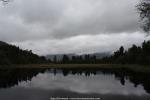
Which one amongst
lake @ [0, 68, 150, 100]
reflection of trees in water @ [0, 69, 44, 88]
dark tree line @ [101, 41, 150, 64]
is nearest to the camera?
lake @ [0, 68, 150, 100]

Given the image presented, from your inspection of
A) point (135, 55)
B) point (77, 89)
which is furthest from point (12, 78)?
point (135, 55)

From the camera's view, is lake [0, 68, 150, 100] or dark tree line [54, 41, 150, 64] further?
dark tree line [54, 41, 150, 64]

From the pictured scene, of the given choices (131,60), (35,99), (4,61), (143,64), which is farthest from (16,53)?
(35,99)

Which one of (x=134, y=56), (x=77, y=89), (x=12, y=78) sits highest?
(x=134, y=56)

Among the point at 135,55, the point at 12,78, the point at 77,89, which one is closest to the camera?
the point at 77,89

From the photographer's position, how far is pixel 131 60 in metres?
105

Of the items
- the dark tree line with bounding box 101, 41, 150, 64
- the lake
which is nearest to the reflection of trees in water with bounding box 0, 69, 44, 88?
the lake

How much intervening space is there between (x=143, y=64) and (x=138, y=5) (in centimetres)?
6083

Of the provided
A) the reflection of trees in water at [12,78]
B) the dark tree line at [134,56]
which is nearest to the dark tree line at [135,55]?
the dark tree line at [134,56]

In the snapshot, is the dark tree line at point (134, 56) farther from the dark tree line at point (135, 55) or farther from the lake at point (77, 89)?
the lake at point (77, 89)

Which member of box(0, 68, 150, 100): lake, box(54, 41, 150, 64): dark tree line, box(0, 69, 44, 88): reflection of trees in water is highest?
box(54, 41, 150, 64): dark tree line

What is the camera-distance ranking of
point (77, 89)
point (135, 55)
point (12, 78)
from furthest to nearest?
1. point (135, 55)
2. point (12, 78)
3. point (77, 89)

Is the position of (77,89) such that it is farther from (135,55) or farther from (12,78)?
(135,55)

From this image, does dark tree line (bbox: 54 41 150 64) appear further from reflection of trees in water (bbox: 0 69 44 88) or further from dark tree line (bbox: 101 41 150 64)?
reflection of trees in water (bbox: 0 69 44 88)
